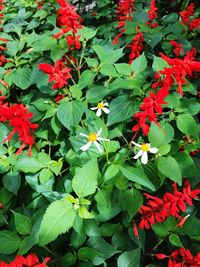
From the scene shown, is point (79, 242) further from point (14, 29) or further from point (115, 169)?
point (14, 29)

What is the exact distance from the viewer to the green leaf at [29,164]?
1245mm

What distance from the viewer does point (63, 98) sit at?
4.66 feet

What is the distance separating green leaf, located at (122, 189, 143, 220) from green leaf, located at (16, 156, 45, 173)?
1.19 ft

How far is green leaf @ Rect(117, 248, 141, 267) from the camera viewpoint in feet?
3.68

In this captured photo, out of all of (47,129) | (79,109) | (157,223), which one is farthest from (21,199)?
(157,223)

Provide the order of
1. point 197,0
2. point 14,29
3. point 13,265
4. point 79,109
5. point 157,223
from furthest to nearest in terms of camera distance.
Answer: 1. point 197,0
2. point 14,29
3. point 79,109
4. point 157,223
5. point 13,265

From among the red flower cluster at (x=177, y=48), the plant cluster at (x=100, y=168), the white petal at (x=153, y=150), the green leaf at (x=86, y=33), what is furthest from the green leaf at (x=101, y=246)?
the red flower cluster at (x=177, y=48)

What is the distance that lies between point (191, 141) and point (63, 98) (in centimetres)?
60

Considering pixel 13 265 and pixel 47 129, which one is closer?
pixel 13 265

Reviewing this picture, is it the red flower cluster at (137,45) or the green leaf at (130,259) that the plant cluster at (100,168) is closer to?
the green leaf at (130,259)

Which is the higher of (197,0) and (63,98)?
(63,98)

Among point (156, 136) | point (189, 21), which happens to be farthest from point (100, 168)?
point (189, 21)

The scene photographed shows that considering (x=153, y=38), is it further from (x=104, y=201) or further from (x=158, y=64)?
(x=104, y=201)

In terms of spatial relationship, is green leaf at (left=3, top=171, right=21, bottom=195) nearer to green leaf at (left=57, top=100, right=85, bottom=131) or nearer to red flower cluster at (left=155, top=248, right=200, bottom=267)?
green leaf at (left=57, top=100, right=85, bottom=131)
